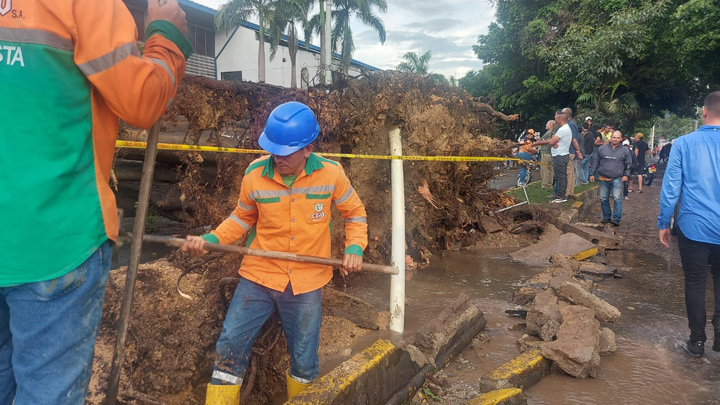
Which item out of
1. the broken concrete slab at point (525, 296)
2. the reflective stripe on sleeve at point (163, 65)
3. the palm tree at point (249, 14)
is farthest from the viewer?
the palm tree at point (249, 14)

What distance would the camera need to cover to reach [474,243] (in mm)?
8047

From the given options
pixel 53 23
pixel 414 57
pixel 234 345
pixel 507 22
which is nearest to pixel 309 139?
pixel 234 345

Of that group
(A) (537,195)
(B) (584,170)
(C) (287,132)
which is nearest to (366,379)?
(C) (287,132)

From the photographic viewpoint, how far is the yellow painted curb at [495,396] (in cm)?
288

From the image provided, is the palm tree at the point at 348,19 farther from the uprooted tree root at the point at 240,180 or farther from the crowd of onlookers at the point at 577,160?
the uprooted tree root at the point at 240,180

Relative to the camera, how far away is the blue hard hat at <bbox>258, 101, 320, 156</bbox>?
8.92ft

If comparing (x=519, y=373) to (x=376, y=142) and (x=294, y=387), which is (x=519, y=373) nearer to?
(x=294, y=387)

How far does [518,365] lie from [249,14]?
3144cm

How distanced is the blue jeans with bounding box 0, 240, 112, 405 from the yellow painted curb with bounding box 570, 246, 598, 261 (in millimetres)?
6850

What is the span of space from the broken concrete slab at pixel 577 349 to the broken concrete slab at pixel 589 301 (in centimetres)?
47

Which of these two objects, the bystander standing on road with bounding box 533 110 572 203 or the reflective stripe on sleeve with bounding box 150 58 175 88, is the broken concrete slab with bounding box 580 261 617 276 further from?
the reflective stripe on sleeve with bounding box 150 58 175 88

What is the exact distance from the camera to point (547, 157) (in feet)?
42.5

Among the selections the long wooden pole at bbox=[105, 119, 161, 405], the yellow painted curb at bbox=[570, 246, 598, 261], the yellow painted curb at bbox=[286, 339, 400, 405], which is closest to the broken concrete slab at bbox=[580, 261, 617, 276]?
the yellow painted curb at bbox=[570, 246, 598, 261]

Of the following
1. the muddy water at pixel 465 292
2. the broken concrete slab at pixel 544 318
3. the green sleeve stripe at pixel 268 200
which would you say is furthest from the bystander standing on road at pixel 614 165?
the green sleeve stripe at pixel 268 200
